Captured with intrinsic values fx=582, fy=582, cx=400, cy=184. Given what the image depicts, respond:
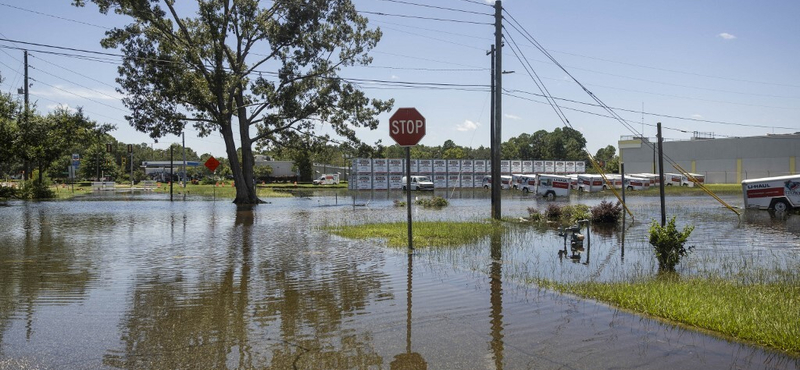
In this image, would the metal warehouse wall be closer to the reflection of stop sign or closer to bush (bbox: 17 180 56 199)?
bush (bbox: 17 180 56 199)

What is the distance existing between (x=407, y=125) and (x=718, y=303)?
22.0 feet

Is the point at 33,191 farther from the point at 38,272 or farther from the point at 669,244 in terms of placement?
the point at 669,244

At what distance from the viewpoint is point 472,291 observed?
329 inches

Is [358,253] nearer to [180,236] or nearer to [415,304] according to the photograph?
[415,304]

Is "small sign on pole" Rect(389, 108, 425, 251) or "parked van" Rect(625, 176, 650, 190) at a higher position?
"small sign on pole" Rect(389, 108, 425, 251)

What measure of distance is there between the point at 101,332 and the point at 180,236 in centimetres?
1058

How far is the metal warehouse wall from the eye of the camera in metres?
78.2

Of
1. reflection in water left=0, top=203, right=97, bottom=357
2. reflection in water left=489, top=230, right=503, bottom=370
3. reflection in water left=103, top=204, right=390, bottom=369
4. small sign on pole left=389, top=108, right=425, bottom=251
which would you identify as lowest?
reflection in water left=489, top=230, right=503, bottom=370

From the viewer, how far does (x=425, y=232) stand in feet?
52.0

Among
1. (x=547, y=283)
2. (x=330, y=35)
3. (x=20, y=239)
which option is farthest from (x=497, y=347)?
(x=330, y=35)

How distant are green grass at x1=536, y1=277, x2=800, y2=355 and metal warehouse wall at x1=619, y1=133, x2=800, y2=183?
6984cm

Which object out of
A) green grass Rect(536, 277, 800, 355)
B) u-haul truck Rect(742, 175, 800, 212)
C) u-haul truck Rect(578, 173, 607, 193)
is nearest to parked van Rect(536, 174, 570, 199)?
u-haul truck Rect(578, 173, 607, 193)

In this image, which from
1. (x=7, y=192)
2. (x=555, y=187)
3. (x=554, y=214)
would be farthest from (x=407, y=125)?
(x=7, y=192)

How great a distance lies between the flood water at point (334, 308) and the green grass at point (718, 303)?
10.9 inches
